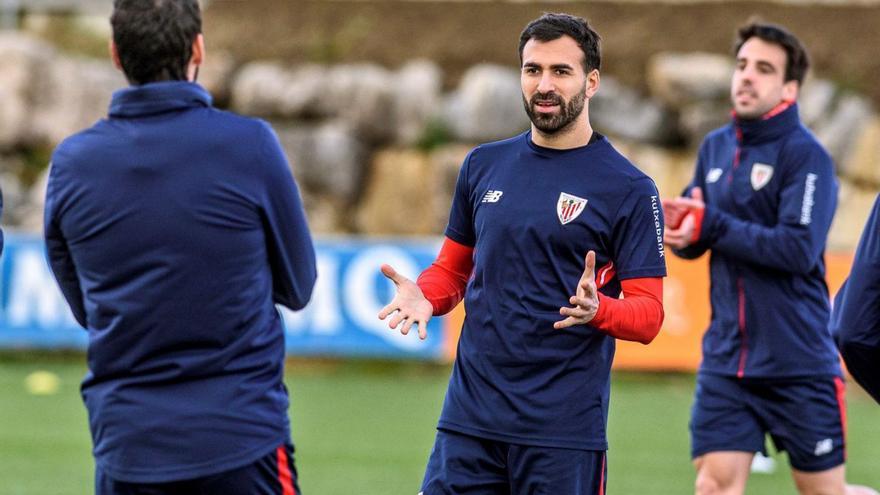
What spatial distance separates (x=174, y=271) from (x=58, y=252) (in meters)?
0.41

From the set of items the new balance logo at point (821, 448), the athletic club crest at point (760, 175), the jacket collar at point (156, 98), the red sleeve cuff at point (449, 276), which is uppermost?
the jacket collar at point (156, 98)

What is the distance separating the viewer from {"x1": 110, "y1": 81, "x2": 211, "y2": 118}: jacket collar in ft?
12.6

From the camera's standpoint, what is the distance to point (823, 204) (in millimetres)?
6211

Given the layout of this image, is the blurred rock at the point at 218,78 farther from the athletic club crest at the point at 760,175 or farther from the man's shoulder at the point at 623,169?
the man's shoulder at the point at 623,169

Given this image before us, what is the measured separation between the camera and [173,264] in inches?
149

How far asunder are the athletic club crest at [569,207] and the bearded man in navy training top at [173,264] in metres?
0.95

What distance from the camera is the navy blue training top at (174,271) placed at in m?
3.80

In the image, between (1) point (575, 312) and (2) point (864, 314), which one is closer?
(1) point (575, 312)

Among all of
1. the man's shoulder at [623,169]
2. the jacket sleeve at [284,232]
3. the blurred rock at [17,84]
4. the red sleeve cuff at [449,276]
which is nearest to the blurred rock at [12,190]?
the blurred rock at [17,84]

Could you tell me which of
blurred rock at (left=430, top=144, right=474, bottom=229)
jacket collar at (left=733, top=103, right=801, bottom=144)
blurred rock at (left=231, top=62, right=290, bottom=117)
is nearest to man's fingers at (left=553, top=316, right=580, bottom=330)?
jacket collar at (left=733, top=103, right=801, bottom=144)

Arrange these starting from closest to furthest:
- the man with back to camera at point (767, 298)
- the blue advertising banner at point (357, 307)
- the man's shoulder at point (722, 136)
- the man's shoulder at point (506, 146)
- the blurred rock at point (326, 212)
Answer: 1. the man's shoulder at point (506, 146)
2. the man with back to camera at point (767, 298)
3. the man's shoulder at point (722, 136)
4. the blue advertising banner at point (357, 307)
5. the blurred rock at point (326, 212)

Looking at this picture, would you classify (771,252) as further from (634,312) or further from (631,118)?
(631,118)

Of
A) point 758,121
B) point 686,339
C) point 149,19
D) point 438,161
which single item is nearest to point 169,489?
point 149,19

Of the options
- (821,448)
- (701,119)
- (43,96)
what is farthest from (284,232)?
(43,96)
